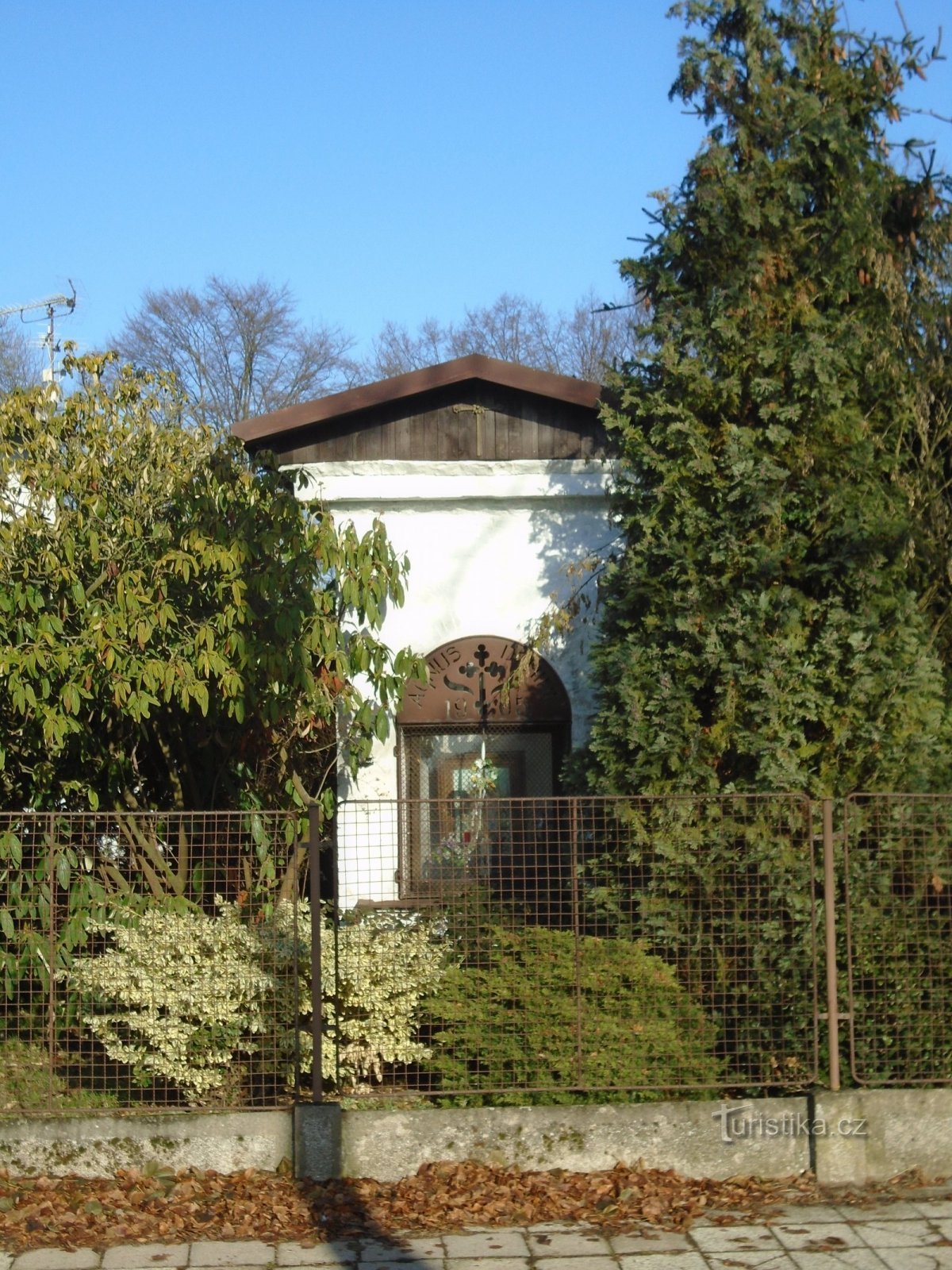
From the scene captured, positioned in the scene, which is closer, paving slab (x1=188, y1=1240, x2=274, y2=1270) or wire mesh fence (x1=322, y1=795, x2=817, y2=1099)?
paving slab (x1=188, y1=1240, x2=274, y2=1270)

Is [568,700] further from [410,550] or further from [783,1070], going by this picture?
[783,1070]

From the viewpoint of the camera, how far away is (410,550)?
8812 millimetres

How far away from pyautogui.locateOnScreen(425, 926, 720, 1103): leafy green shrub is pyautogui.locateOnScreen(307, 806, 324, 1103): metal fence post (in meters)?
0.58

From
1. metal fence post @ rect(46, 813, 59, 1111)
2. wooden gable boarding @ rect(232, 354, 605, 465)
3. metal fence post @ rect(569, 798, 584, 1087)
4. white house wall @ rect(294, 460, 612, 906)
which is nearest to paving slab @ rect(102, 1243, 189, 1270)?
metal fence post @ rect(46, 813, 59, 1111)

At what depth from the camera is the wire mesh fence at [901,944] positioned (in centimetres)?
644

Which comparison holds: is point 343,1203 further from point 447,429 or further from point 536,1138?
point 447,429

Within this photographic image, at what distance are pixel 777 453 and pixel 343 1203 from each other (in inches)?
174

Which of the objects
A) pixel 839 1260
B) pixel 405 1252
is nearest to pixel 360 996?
pixel 405 1252

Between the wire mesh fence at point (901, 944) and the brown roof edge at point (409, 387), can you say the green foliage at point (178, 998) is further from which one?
the brown roof edge at point (409, 387)

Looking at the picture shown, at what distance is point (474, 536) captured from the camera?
348 inches

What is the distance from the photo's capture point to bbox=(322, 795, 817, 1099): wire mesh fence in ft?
21.1

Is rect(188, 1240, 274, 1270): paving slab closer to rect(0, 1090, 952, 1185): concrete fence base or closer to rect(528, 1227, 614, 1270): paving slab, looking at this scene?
rect(0, 1090, 952, 1185): concrete fence base

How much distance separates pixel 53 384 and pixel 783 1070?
222 inches

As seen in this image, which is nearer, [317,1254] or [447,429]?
[317,1254]
